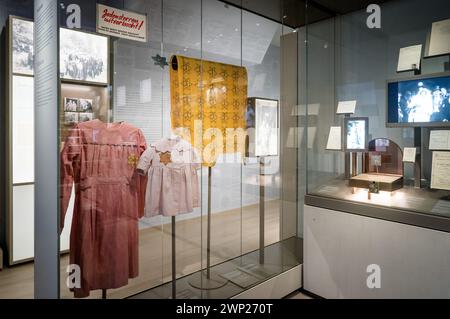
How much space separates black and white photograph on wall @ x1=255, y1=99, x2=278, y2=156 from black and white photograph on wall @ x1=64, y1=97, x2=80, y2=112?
4.55 feet

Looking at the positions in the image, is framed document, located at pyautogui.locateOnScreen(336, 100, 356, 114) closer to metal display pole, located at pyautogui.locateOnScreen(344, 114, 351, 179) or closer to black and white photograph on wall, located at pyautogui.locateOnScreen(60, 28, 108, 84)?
metal display pole, located at pyautogui.locateOnScreen(344, 114, 351, 179)

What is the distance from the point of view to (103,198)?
194 centimetres

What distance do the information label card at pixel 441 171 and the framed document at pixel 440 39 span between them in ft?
2.40

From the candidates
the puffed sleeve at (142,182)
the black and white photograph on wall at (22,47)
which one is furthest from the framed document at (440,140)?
the black and white photograph on wall at (22,47)

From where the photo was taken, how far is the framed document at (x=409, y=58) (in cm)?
250

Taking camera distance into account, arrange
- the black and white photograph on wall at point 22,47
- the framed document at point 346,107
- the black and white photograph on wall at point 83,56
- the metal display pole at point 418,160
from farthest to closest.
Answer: the black and white photograph on wall at point 22,47
the framed document at point 346,107
the metal display pole at point 418,160
the black and white photograph on wall at point 83,56

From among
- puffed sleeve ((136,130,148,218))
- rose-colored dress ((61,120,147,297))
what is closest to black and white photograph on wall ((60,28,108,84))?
rose-colored dress ((61,120,147,297))

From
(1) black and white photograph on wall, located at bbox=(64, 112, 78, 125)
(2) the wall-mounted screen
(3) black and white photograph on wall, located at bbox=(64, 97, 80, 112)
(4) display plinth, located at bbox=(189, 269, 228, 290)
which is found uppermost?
(2) the wall-mounted screen

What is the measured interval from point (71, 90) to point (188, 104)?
0.75 meters

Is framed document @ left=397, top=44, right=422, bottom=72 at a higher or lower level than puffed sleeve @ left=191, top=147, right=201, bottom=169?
higher

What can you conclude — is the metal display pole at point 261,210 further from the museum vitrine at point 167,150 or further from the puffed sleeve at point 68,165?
the puffed sleeve at point 68,165

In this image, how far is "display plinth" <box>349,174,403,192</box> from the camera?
7.89 ft

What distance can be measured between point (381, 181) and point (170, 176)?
1.53 m

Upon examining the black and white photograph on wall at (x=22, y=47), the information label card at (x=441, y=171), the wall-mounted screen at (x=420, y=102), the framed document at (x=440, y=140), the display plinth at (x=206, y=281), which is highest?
the black and white photograph on wall at (x=22, y=47)
